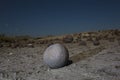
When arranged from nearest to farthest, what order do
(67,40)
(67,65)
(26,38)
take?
(67,65) → (67,40) → (26,38)

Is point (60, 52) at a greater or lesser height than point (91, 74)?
greater

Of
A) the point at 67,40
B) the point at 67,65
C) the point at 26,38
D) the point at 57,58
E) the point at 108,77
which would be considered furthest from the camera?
the point at 26,38

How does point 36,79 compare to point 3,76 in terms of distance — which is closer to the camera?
point 36,79

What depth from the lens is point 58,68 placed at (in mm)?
6453

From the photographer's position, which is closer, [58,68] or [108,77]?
[108,77]

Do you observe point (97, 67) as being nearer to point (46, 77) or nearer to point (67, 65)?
point (67, 65)

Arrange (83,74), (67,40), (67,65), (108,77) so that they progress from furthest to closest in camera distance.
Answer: (67,40) < (67,65) < (83,74) < (108,77)

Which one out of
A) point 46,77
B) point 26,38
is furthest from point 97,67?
point 26,38

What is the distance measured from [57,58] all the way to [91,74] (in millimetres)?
1287

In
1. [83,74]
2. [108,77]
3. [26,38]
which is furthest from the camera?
[26,38]

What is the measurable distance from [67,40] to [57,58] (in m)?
10.6

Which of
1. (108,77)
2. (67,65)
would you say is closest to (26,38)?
(67,65)

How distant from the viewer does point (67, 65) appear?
6.80 m

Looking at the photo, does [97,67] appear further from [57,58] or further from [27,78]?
[27,78]
